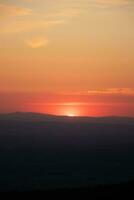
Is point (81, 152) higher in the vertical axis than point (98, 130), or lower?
higher

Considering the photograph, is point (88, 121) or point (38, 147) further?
point (88, 121)

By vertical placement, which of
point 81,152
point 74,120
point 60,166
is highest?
point 60,166

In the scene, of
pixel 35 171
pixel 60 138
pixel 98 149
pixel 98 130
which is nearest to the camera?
pixel 35 171

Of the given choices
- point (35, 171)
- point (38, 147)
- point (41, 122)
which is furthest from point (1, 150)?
point (41, 122)

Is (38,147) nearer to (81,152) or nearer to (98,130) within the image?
(81,152)

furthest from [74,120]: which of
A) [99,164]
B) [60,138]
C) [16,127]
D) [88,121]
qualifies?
[99,164]

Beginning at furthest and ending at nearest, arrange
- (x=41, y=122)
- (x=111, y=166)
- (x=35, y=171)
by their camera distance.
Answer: (x=41, y=122)
(x=111, y=166)
(x=35, y=171)

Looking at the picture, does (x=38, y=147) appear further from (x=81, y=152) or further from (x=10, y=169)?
(x=10, y=169)
